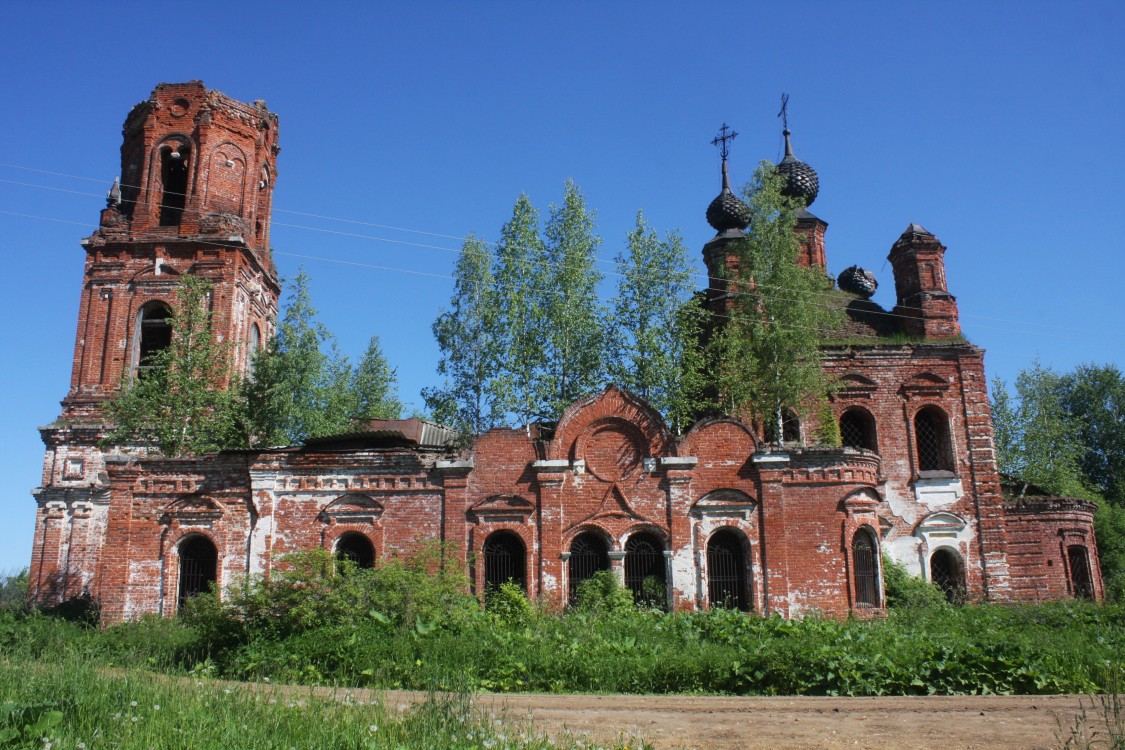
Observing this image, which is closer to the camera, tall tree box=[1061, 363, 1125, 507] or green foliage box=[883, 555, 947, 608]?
green foliage box=[883, 555, 947, 608]

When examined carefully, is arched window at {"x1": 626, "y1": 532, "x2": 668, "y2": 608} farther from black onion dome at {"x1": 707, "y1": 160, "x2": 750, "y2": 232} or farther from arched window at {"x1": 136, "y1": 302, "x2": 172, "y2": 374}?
arched window at {"x1": 136, "y1": 302, "x2": 172, "y2": 374}

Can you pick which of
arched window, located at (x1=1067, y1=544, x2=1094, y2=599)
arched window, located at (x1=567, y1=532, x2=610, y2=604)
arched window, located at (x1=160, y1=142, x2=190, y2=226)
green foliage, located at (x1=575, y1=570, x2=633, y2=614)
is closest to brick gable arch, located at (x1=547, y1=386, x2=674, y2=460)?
arched window, located at (x1=567, y1=532, x2=610, y2=604)

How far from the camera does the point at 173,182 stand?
27.2 m

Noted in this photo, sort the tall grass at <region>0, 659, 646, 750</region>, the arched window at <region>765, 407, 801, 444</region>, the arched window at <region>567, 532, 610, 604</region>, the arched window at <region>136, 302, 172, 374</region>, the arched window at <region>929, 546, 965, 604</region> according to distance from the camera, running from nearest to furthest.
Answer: the tall grass at <region>0, 659, 646, 750</region>
the arched window at <region>567, 532, 610, 604</region>
the arched window at <region>929, 546, 965, 604</region>
the arched window at <region>765, 407, 801, 444</region>
the arched window at <region>136, 302, 172, 374</region>

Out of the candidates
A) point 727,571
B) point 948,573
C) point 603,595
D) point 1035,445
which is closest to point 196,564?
point 603,595

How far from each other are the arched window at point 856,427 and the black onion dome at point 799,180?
24.9 ft

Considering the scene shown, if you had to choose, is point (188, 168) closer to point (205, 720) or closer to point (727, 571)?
point (727, 571)

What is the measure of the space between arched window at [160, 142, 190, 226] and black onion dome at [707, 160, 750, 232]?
15.6m

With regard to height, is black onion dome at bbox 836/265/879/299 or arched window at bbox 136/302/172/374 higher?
black onion dome at bbox 836/265/879/299

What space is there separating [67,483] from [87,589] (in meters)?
2.92

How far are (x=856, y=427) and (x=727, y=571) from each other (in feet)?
27.7

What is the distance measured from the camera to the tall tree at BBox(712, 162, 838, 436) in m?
22.2

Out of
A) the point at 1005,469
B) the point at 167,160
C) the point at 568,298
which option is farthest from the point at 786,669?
the point at 1005,469

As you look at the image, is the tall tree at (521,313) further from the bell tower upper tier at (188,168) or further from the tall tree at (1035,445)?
the tall tree at (1035,445)
